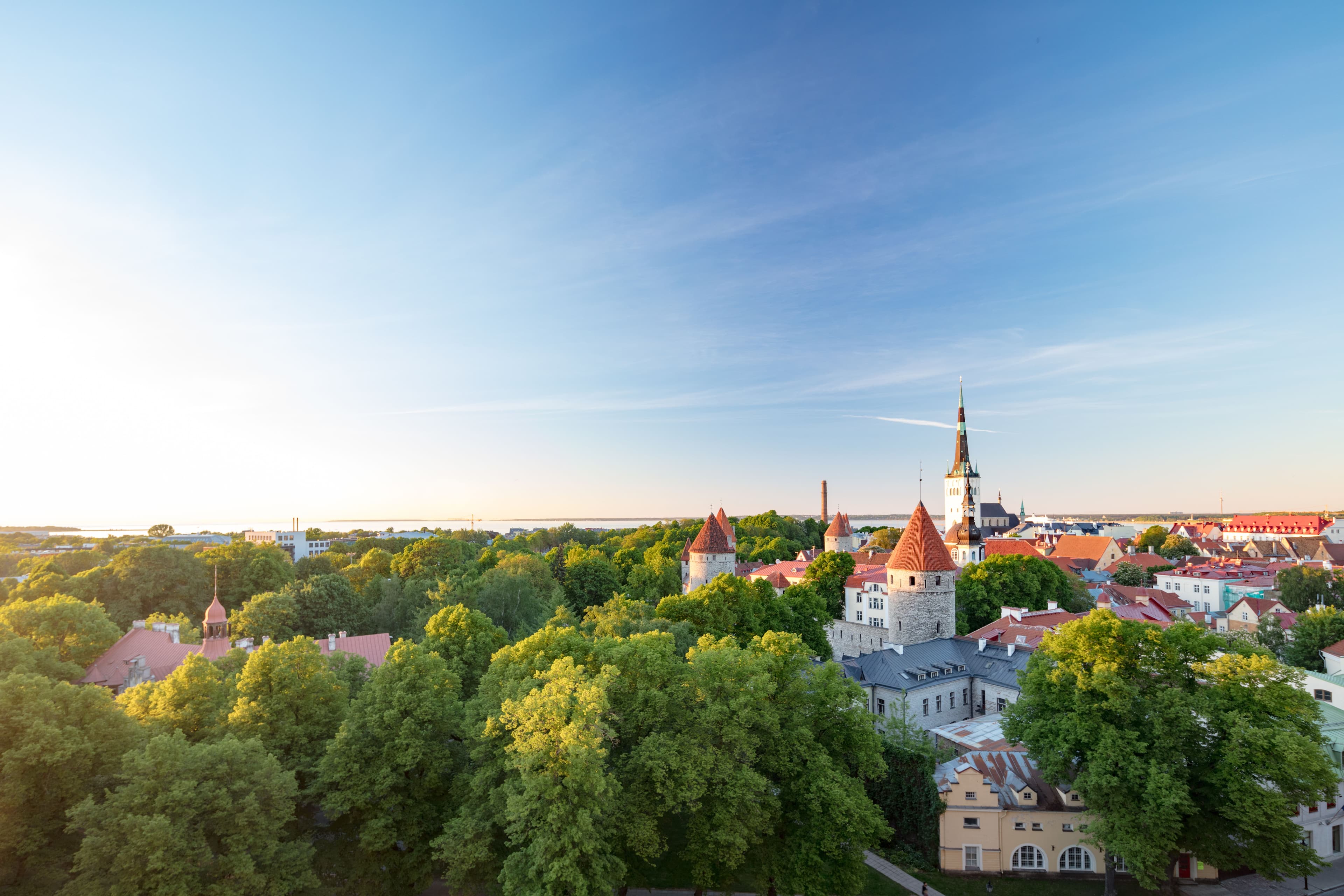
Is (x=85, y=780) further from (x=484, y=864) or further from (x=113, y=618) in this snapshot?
(x=113, y=618)

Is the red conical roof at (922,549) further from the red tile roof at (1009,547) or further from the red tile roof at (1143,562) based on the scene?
the red tile roof at (1143,562)

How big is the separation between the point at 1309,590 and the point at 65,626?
87.1m

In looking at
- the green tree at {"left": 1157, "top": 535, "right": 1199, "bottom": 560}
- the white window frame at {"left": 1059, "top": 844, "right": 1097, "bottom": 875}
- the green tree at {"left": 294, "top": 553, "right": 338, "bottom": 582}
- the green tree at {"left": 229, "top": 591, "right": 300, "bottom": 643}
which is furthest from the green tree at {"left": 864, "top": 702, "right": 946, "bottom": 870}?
the green tree at {"left": 1157, "top": 535, "right": 1199, "bottom": 560}

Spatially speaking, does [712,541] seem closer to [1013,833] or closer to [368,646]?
[368,646]

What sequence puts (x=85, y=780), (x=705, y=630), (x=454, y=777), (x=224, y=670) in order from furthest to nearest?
(x=705, y=630) → (x=224, y=670) → (x=454, y=777) → (x=85, y=780)

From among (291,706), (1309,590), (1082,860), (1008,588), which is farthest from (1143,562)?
(291,706)

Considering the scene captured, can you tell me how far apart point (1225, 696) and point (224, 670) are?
37.3 m

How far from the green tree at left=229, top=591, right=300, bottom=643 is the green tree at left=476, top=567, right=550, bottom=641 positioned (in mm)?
→ 11403

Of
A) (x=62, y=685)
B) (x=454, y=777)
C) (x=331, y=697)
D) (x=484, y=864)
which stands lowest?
(x=484, y=864)

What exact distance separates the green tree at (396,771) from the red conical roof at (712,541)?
40293mm

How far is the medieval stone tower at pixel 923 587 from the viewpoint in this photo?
142 feet

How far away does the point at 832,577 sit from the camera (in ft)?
191

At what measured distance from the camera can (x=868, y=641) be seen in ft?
168

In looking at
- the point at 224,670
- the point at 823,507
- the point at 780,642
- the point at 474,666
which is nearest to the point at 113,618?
the point at 224,670
